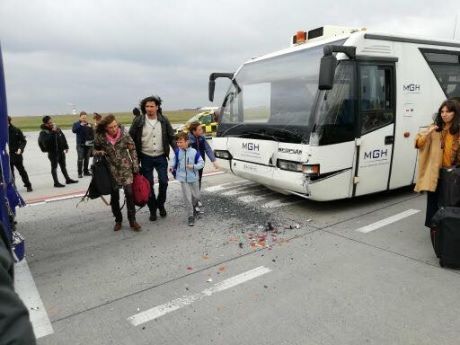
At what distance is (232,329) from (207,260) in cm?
140

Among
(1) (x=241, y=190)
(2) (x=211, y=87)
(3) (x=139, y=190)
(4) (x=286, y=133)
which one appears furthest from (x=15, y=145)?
(4) (x=286, y=133)

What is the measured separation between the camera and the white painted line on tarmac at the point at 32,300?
3105 mm

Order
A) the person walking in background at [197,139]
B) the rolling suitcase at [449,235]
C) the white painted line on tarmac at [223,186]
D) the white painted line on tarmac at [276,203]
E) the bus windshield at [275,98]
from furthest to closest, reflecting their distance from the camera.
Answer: the white painted line on tarmac at [223,186] → the person walking in background at [197,139] → the white painted line on tarmac at [276,203] → the bus windshield at [275,98] → the rolling suitcase at [449,235]

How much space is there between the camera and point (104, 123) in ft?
16.5

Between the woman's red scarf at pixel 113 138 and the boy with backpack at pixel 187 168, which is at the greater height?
the woman's red scarf at pixel 113 138

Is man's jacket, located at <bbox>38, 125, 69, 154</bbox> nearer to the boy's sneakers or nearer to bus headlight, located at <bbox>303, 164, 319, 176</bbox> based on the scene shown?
the boy's sneakers

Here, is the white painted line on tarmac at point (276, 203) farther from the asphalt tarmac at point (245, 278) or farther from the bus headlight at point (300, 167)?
the bus headlight at point (300, 167)

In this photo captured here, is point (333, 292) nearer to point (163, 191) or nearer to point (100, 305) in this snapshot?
point (100, 305)

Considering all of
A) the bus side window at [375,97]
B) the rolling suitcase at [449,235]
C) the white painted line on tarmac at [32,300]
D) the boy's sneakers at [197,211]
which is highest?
the bus side window at [375,97]

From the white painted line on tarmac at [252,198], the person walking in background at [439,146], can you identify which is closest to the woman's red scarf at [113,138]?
the white painted line on tarmac at [252,198]

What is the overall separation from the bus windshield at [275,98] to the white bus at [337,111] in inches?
0.7

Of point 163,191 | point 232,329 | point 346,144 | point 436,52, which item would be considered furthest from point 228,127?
point 232,329

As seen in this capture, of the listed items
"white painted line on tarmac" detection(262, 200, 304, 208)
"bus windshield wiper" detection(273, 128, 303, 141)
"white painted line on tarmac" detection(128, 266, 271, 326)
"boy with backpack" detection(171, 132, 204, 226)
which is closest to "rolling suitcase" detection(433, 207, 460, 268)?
"white painted line on tarmac" detection(128, 266, 271, 326)

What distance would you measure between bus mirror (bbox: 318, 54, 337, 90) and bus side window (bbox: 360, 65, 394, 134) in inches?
41.0
